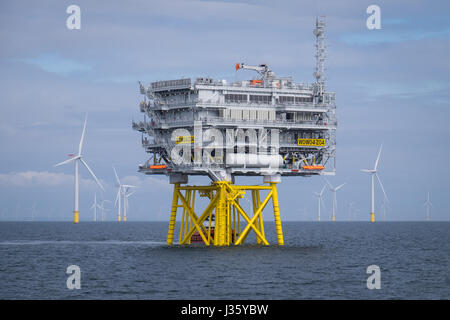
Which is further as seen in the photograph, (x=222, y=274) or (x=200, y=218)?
(x=200, y=218)

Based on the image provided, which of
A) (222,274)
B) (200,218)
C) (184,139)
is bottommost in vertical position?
(222,274)

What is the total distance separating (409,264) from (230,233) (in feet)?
64.3

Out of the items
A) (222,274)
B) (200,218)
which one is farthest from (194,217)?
(222,274)

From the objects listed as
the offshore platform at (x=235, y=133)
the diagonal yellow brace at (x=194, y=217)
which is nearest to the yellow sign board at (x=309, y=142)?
the offshore platform at (x=235, y=133)

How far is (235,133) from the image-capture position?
83.2m

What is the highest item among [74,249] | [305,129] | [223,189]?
[305,129]

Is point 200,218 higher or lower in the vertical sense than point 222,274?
higher

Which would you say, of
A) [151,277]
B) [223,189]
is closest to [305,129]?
[223,189]

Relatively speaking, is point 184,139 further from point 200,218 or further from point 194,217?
point 194,217
